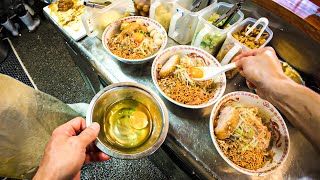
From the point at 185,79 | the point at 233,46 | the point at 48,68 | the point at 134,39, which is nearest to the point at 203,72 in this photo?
the point at 185,79

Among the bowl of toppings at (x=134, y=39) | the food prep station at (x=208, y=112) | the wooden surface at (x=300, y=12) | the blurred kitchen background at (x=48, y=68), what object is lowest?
the blurred kitchen background at (x=48, y=68)

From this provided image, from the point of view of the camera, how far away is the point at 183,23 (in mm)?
1473

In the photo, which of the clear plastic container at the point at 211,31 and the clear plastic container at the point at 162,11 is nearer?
the clear plastic container at the point at 211,31

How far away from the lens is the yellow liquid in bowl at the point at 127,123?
3.68ft

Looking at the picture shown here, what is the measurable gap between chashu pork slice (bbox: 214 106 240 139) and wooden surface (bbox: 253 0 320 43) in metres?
0.70

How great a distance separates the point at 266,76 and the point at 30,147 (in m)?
1.28

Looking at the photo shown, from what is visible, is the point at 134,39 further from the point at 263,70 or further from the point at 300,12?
the point at 300,12

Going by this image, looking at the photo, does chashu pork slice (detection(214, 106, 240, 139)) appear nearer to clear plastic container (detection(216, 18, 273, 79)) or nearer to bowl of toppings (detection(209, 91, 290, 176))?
bowl of toppings (detection(209, 91, 290, 176))

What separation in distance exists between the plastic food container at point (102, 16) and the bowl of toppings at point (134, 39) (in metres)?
0.10

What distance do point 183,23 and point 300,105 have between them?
2.81 feet

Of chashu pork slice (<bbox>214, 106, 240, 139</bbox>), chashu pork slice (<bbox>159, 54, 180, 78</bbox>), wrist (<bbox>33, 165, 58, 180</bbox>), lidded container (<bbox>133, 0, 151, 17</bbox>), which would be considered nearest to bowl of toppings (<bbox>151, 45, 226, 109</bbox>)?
chashu pork slice (<bbox>159, 54, 180, 78</bbox>)

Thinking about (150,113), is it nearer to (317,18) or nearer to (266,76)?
(266,76)

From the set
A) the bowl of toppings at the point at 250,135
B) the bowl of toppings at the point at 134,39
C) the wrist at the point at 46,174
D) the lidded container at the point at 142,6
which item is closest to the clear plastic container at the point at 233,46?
the bowl of toppings at the point at 250,135

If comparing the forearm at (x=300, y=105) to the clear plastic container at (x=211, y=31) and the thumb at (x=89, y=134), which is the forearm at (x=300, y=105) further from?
the thumb at (x=89, y=134)
